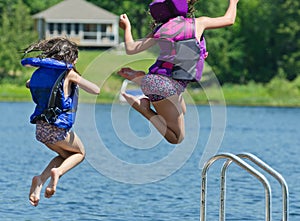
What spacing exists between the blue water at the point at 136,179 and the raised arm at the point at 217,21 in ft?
3.66

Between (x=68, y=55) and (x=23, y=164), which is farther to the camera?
(x=23, y=164)

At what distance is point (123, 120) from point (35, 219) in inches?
356

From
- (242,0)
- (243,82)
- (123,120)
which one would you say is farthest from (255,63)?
(123,120)

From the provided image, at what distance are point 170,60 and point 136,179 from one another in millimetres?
14808

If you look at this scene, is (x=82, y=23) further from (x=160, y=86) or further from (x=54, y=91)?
(x=54, y=91)

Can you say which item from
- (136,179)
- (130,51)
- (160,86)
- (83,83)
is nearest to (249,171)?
(160,86)

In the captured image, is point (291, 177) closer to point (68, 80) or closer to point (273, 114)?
point (68, 80)

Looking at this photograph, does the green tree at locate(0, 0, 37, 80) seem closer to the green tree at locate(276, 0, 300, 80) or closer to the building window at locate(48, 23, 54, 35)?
the building window at locate(48, 23, 54, 35)

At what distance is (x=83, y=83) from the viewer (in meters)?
9.42

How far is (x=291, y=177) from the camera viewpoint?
28.9 meters

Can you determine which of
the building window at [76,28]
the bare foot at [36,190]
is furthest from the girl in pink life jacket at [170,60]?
the building window at [76,28]

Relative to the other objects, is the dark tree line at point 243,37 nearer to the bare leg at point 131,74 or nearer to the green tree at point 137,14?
the green tree at point 137,14

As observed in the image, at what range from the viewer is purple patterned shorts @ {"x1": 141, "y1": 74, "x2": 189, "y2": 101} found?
974 cm

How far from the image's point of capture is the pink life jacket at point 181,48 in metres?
9.62
